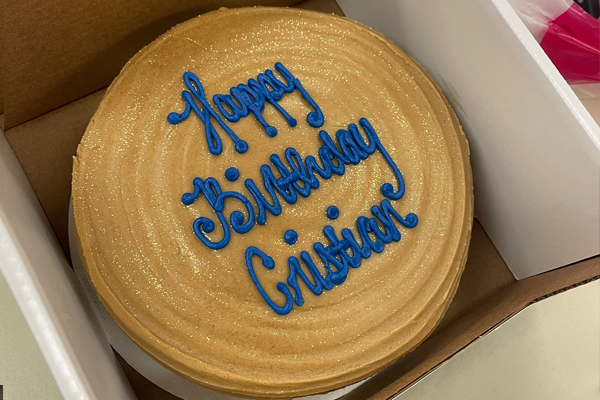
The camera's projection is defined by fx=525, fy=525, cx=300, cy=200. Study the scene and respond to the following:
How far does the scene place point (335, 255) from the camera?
38.5 inches

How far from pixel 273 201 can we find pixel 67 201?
0.56 metres

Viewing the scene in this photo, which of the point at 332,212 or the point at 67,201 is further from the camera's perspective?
the point at 67,201

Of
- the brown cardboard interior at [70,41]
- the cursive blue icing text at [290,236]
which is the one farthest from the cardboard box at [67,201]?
the cursive blue icing text at [290,236]

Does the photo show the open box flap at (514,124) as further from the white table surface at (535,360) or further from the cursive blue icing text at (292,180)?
the cursive blue icing text at (292,180)

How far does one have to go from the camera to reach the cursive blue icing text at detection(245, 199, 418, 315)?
935 mm

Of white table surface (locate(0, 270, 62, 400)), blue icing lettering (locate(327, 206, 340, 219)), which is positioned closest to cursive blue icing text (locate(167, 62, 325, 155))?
blue icing lettering (locate(327, 206, 340, 219))

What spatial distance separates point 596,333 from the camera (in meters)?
1.02

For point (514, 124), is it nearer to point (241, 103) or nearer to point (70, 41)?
point (241, 103)

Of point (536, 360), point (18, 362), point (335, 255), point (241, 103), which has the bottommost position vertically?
point (536, 360)

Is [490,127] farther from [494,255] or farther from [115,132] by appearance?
[115,132]

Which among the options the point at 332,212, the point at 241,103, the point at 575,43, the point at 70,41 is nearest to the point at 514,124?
the point at 575,43

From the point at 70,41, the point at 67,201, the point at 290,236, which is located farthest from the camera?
the point at 67,201

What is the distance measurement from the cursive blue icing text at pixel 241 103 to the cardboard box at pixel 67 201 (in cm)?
26

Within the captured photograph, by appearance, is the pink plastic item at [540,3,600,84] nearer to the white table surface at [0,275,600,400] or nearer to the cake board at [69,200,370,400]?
the white table surface at [0,275,600,400]
